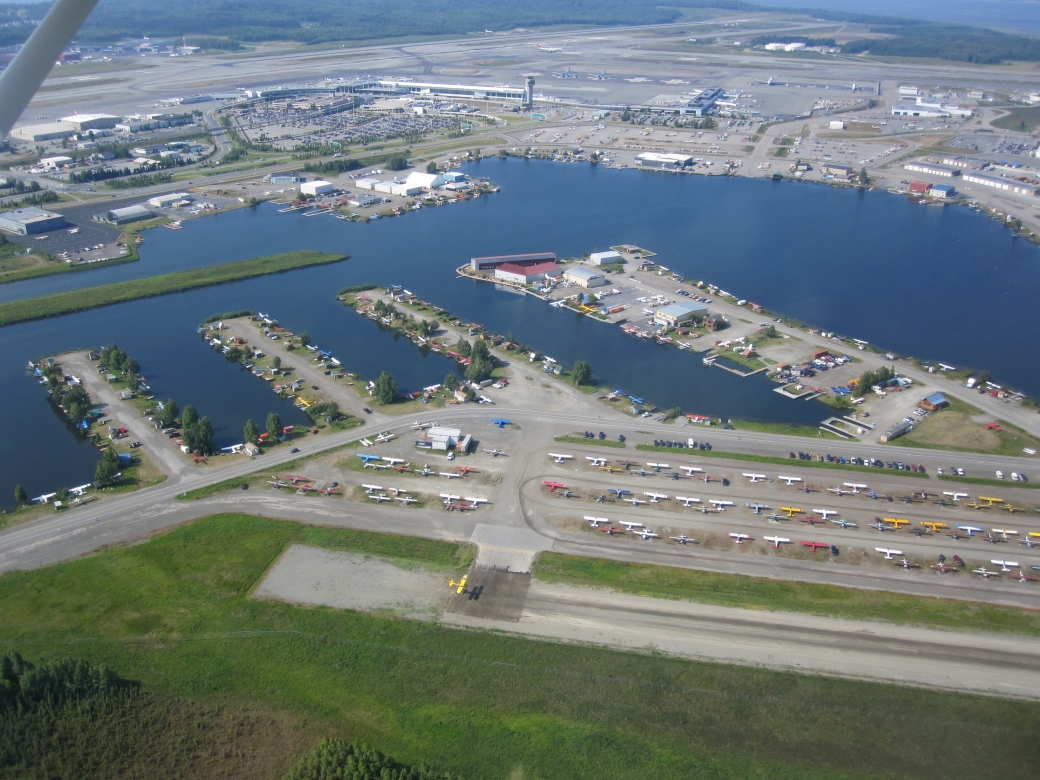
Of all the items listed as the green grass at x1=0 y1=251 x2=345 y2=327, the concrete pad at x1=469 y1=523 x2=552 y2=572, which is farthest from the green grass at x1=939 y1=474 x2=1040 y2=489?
the green grass at x1=0 y1=251 x2=345 y2=327

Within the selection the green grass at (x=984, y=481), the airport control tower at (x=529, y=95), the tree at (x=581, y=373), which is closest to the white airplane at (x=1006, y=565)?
the green grass at (x=984, y=481)

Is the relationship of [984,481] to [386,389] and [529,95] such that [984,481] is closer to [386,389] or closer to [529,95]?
[386,389]

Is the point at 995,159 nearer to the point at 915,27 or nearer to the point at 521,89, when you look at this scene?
the point at 521,89

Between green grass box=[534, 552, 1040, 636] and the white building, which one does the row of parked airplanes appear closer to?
green grass box=[534, 552, 1040, 636]

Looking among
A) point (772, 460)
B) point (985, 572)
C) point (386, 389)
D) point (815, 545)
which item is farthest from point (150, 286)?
point (985, 572)

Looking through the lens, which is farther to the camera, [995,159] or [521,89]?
[521,89]

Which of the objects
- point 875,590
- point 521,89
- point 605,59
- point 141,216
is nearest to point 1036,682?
point 875,590

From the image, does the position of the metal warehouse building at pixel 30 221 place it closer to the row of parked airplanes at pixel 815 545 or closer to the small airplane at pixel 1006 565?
the row of parked airplanes at pixel 815 545
